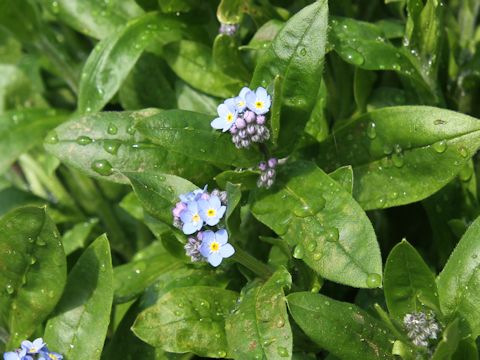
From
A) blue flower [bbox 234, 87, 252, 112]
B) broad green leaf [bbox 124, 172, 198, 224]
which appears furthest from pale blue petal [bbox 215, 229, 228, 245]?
blue flower [bbox 234, 87, 252, 112]

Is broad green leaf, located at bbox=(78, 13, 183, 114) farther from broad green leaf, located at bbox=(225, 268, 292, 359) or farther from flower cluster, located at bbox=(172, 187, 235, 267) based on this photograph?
broad green leaf, located at bbox=(225, 268, 292, 359)

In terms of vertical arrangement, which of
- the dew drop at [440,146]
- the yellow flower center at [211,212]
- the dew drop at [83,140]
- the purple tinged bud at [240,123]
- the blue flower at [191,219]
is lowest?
the dew drop at [83,140]

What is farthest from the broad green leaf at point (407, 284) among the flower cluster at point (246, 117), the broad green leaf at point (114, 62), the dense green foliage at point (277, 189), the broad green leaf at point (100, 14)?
the broad green leaf at point (100, 14)

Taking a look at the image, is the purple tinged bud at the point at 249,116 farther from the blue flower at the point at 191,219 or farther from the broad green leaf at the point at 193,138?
the blue flower at the point at 191,219

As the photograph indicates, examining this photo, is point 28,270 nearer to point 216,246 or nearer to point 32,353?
point 32,353

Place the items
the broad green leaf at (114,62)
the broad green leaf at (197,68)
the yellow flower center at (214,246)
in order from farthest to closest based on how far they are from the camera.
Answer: the broad green leaf at (197,68), the broad green leaf at (114,62), the yellow flower center at (214,246)

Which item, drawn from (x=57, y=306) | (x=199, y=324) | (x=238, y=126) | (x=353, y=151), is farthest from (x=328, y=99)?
(x=57, y=306)
